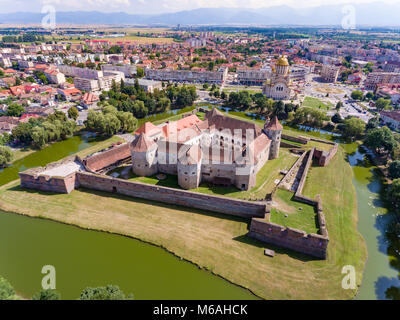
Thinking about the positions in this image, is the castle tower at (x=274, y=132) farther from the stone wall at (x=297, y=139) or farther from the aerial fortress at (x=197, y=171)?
the stone wall at (x=297, y=139)

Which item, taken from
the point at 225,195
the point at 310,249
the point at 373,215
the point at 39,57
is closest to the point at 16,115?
the point at 225,195

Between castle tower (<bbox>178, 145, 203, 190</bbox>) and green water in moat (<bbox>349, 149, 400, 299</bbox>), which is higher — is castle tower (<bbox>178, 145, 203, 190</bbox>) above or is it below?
above

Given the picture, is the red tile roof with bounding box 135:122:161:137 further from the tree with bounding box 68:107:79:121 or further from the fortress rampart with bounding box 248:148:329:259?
the tree with bounding box 68:107:79:121

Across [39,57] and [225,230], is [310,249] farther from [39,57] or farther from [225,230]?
[39,57]

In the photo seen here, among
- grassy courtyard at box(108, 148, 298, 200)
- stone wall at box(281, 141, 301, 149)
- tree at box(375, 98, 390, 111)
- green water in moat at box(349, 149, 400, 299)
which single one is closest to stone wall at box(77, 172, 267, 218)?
grassy courtyard at box(108, 148, 298, 200)

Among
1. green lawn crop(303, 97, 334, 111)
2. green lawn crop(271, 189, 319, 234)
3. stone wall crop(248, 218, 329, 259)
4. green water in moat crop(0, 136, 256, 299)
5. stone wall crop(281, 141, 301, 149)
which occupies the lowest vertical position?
green water in moat crop(0, 136, 256, 299)

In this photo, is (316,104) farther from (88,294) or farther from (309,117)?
(88,294)

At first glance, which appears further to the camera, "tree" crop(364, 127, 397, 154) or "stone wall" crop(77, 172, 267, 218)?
"tree" crop(364, 127, 397, 154)
